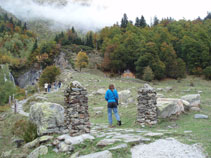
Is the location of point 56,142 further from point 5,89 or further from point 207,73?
point 207,73

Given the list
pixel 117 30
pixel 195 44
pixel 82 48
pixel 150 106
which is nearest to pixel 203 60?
pixel 195 44

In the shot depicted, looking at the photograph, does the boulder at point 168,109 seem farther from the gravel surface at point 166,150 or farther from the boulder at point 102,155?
the boulder at point 102,155

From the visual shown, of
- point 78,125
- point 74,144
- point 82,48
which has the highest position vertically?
point 82,48

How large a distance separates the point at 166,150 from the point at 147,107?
5466 millimetres

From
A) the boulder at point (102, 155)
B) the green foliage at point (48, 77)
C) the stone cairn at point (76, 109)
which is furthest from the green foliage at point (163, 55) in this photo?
the boulder at point (102, 155)

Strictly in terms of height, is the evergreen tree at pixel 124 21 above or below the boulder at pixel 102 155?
above

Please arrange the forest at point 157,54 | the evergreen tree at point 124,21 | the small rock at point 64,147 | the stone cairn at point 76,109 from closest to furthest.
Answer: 1. the small rock at point 64,147
2. the stone cairn at point 76,109
3. the forest at point 157,54
4. the evergreen tree at point 124,21

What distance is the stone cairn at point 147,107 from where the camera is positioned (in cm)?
1178

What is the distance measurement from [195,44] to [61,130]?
211ft

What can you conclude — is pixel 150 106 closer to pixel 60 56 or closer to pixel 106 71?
pixel 106 71

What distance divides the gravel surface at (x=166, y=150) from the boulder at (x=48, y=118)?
16.2ft

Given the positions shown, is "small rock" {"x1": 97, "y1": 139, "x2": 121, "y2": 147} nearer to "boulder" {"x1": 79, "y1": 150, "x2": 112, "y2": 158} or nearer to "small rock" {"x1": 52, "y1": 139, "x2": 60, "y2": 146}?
"boulder" {"x1": 79, "y1": 150, "x2": 112, "y2": 158}

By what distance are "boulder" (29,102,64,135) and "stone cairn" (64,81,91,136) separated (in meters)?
1.51

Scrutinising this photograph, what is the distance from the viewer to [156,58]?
182ft
